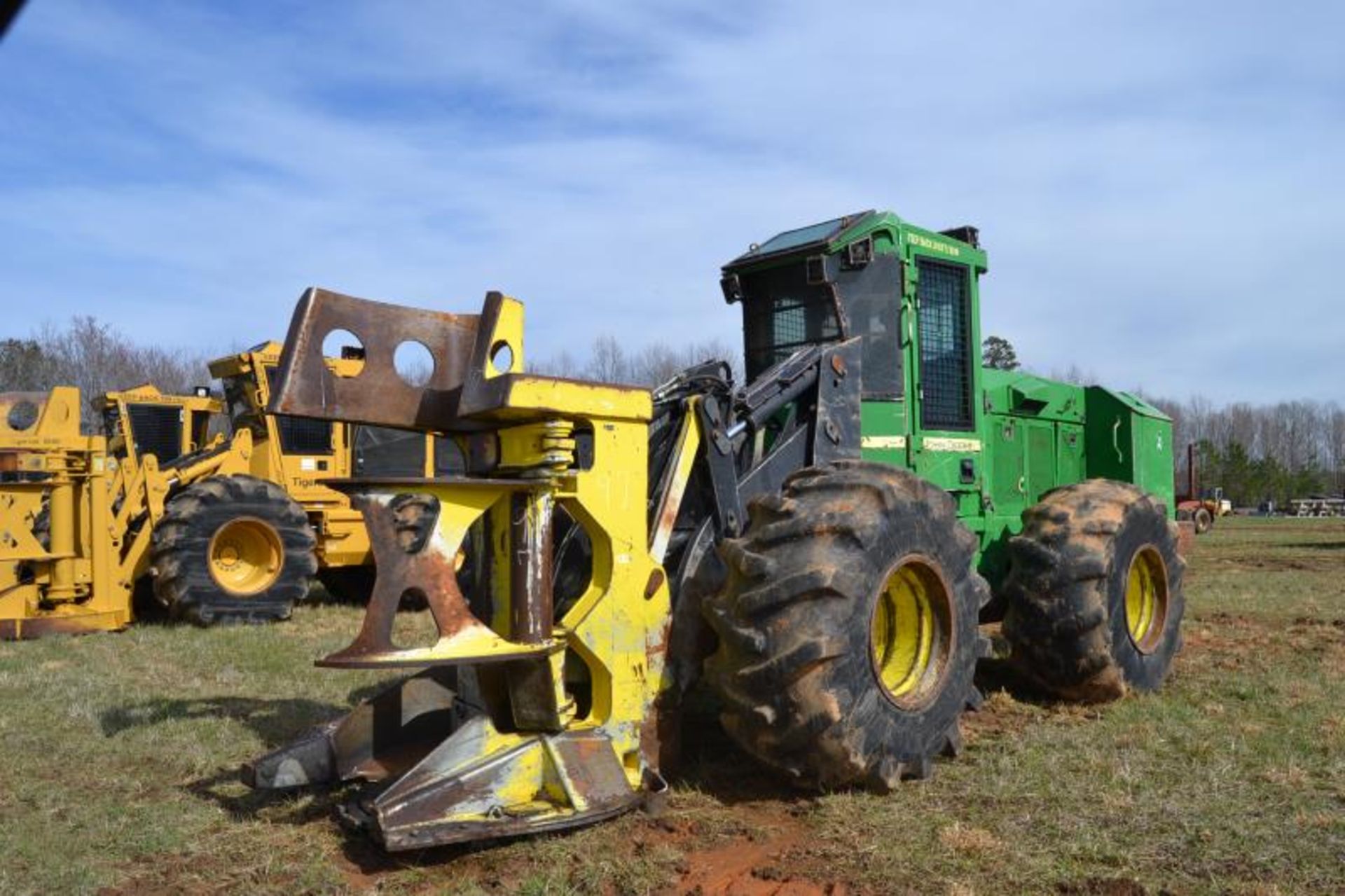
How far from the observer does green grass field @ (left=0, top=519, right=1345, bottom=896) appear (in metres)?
4.21

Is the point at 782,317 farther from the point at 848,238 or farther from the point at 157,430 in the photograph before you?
the point at 157,430

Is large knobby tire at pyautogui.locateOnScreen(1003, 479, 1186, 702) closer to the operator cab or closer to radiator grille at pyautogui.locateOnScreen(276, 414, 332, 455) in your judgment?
the operator cab

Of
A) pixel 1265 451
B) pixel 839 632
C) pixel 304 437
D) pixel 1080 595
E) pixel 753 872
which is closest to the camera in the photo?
pixel 753 872

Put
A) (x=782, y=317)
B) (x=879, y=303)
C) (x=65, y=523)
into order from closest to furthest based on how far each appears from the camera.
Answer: (x=879, y=303)
(x=782, y=317)
(x=65, y=523)

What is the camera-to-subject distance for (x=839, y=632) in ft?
15.5

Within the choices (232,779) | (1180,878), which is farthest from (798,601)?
(232,779)

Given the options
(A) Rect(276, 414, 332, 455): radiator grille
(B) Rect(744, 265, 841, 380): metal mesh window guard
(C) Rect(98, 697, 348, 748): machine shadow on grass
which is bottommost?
(C) Rect(98, 697, 348, 748): machine shadow on grass

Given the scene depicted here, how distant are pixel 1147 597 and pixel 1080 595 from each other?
1.48m

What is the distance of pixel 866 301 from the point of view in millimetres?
6941

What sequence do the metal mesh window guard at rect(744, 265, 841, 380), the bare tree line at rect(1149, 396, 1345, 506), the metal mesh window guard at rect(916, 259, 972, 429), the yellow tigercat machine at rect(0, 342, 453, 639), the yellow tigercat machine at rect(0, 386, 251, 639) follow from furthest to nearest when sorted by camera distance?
the bare tree line at rect(1149, 396, 1345, 506) < the yellow tigercat machine at rect(0, 342, 453, 639) < the yellow tigercat machine at rect(0, 386, 251, 639) < the metal mesh window guard at rect(916, 259, 972, 429) < the metal mesh window guard at rect(744, 265, 841, 380)

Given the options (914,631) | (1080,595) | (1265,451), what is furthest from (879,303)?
(1265,451)

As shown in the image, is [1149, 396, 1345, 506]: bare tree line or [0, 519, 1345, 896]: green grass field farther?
[1149, 396, 1345, 506]: bare tree line

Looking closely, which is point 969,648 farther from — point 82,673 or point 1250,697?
point 82,673

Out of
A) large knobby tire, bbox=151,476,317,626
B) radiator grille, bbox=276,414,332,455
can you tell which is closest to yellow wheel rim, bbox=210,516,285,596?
large knobby tire, bbox=151,476,317,626
